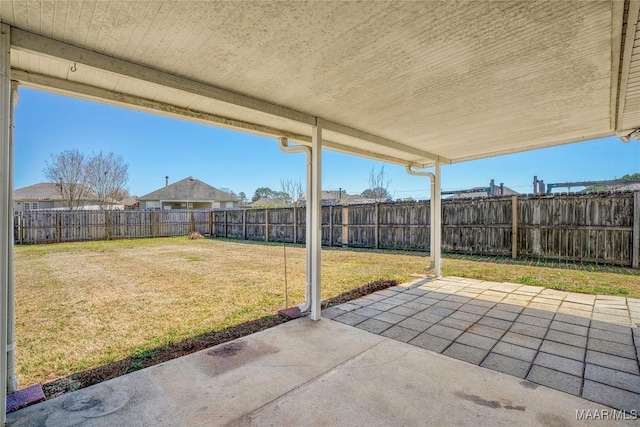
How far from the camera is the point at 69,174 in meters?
18.5

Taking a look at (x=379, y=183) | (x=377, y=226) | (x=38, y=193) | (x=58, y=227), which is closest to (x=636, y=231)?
(x=377, y=226)

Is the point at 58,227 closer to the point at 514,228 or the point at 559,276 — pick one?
the point at 514,228

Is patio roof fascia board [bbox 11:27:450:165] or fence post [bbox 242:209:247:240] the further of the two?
fence post [bbox 242:209:247:240]

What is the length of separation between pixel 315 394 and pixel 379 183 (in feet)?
74.1

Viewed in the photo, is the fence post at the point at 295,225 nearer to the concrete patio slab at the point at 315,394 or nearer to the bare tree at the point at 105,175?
the concrete patio slab at the point at 315,394

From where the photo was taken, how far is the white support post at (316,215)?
3.45 meters

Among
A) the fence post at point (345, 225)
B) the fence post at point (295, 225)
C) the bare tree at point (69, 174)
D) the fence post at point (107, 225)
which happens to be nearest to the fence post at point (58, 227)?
the fence post at point (107, 225)

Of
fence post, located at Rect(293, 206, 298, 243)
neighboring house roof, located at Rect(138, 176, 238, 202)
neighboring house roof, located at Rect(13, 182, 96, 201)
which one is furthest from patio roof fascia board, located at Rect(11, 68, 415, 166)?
neighboring house roof, located at Rect(13, 182, 96, 201)

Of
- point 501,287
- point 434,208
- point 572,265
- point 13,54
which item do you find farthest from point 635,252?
point 13,54

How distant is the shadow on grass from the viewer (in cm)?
217

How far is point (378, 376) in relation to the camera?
2223mm

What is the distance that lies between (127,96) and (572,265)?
826 centimetres

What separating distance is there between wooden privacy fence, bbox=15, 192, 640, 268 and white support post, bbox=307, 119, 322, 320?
248 inches

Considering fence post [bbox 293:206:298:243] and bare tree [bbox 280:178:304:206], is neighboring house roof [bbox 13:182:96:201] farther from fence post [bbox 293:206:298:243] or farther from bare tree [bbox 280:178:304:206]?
fence post [bbox 293:206:298:243]
